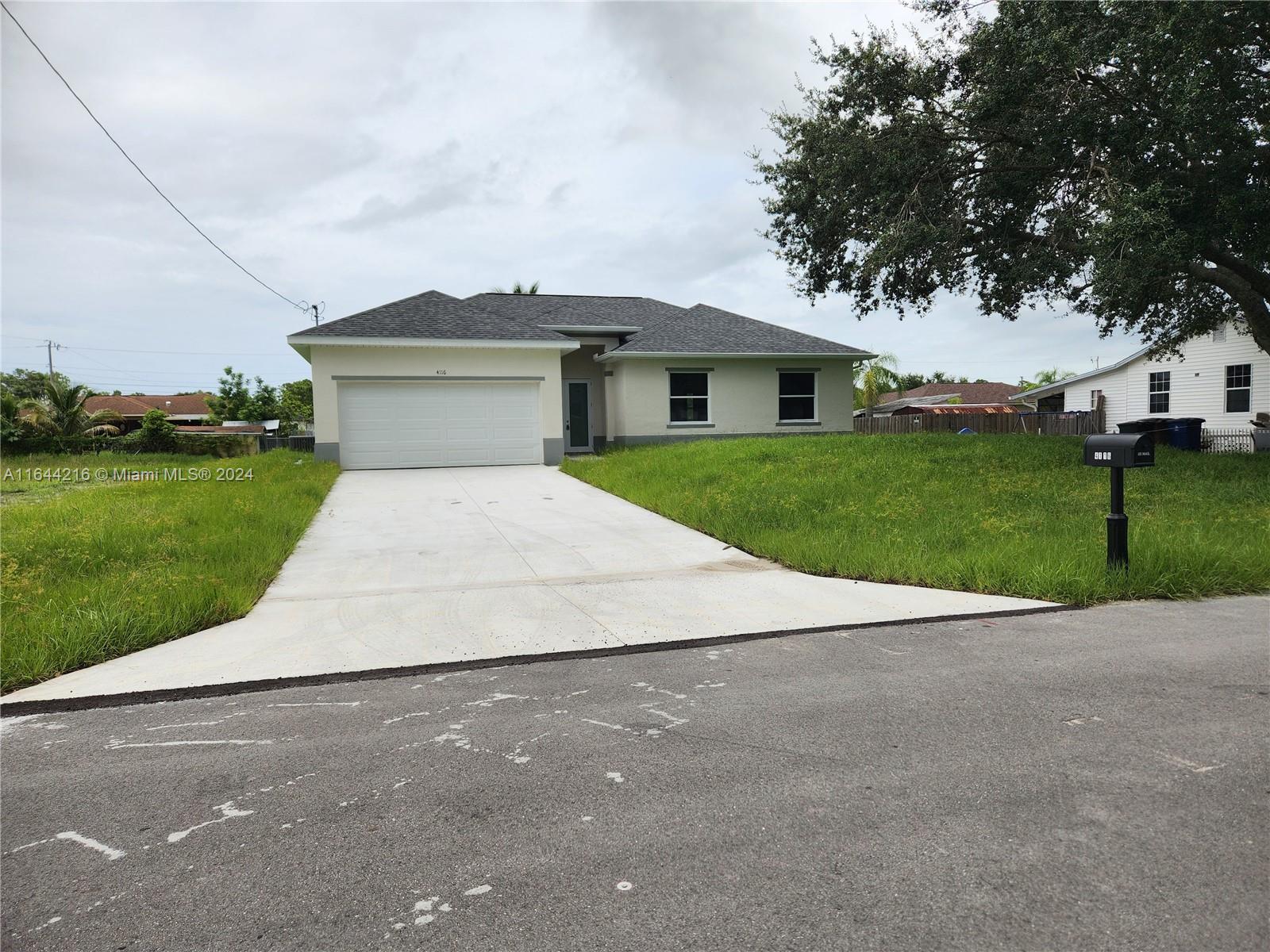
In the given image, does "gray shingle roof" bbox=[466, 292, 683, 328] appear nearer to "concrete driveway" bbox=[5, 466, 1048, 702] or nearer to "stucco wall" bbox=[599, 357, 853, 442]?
"stucco wall" bbox=[599, 357, 853, 442]

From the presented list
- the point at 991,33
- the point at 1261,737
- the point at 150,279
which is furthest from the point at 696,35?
the point at 150,279

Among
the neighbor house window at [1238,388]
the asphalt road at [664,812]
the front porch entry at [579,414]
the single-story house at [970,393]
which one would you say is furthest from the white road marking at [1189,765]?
the single-story house at [970,393]

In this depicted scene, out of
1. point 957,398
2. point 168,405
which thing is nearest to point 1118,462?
point 957,398

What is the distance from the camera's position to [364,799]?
2879mm

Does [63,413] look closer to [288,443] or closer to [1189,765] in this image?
[288,443]

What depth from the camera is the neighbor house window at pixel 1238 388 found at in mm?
23078

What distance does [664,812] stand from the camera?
2752 millimetres

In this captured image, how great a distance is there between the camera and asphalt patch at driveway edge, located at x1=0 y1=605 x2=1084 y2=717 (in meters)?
4.01

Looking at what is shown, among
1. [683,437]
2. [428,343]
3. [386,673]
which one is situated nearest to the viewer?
[386,673]

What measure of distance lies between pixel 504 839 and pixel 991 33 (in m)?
13.0

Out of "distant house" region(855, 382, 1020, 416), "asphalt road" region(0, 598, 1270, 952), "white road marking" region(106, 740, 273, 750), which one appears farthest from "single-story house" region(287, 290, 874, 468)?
"distant house" region(855, 382, 1020, 416)

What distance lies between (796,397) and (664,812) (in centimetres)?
2035

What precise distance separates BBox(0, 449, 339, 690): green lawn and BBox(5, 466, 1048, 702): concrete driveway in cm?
22

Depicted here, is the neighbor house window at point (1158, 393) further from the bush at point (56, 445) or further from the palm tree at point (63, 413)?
the palm tree at point (63, 413)
